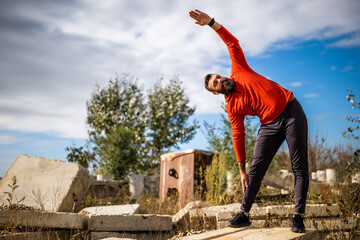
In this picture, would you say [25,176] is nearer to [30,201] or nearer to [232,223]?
[30,201]

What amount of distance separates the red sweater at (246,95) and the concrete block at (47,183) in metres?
3.04

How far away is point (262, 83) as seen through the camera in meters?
3.23

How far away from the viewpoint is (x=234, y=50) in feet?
11.2

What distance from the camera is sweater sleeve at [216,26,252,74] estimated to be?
3.42 meters

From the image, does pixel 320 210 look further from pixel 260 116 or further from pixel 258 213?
pixel 260 116

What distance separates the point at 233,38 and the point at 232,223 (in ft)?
6.52

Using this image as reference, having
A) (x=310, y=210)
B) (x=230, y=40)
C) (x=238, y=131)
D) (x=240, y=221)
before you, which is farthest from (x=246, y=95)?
(x=310, y=210)

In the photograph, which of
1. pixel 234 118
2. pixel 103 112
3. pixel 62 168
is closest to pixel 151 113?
pixel 103 112

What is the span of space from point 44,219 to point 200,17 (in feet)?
10.1

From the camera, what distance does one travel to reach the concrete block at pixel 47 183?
17.1ft

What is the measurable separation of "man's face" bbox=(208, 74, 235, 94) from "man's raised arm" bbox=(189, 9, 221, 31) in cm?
57

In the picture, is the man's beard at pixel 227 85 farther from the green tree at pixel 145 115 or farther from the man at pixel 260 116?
the green tree at pixel 145 115

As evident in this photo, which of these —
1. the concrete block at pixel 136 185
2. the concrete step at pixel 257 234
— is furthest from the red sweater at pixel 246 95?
the concrete block at pixel 136 185

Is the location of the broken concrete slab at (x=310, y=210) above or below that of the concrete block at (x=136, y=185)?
below
